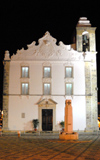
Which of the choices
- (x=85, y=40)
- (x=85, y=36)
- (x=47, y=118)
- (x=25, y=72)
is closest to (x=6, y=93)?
(x=25, y=72)

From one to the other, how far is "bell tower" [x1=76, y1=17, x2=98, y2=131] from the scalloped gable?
1.66 m

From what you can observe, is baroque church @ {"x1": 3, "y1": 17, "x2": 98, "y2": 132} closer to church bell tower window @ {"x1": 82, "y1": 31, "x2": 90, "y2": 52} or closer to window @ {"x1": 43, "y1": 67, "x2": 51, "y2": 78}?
window @ {"x1": 43, "y1": 67, "x2": 51, "y2": 78}

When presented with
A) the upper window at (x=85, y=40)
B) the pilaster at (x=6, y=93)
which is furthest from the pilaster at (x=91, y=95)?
the pilaster at (x=6, y=93)

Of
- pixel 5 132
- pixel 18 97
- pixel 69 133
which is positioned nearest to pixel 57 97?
pixel 18 97

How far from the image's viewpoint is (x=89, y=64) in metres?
35.6

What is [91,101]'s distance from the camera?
3519 cm

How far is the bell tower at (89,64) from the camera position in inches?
1373

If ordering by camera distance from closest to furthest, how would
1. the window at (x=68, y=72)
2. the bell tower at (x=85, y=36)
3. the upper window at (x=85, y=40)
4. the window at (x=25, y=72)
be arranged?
the window at (x=25, y=72), the window at (x=68, y=72), the bell tower at (x=85, y=36), the upper window at (x=85, y=40)

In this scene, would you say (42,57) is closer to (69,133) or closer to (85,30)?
(85,30)

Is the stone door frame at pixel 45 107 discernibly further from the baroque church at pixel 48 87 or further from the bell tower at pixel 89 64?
the bell tower at pixel 89 64

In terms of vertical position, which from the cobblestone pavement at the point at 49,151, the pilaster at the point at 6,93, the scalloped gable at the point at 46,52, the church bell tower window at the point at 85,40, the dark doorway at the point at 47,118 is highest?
the church bell tower window at the point at 85,40

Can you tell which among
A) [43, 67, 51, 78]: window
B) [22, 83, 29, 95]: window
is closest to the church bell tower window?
[43, 67, 51, 78]: window

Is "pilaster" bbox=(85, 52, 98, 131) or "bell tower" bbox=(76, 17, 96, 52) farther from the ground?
"bell tower" bbox=(76, 17, 96, 52)

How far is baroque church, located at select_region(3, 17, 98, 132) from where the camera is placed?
34438mm
